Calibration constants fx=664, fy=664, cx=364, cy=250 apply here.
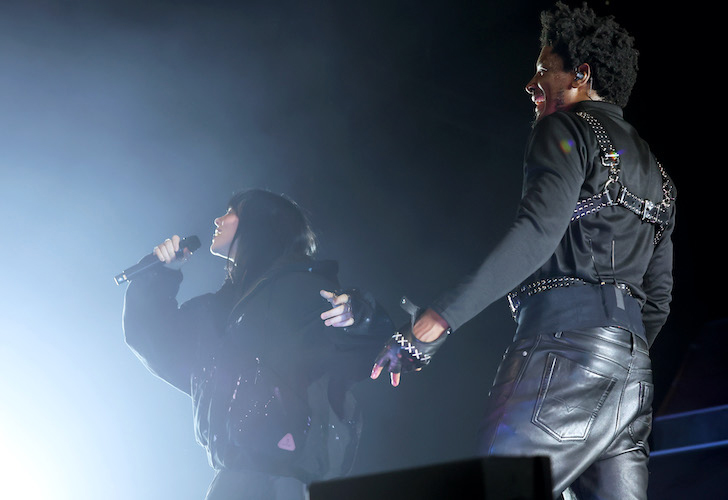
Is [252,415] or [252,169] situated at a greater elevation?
[252,169]

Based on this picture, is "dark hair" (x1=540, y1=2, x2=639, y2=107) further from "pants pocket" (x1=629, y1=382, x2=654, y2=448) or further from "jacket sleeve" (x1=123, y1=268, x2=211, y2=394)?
"jacket sleeve" (x1=123, y1=268, x2=211, y2=394)

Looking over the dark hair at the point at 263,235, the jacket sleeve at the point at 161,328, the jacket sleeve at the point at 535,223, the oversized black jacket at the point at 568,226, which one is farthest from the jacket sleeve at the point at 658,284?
the jacket sleeve at the point at 161,328

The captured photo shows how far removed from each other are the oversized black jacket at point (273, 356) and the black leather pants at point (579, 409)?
3.37 feet

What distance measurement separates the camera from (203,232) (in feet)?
12.6

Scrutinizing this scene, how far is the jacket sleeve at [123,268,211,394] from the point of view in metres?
2.83

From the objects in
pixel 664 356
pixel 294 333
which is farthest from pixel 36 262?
pixel 664 356

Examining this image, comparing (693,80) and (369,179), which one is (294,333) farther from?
(693,80)

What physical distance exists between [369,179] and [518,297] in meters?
2.20

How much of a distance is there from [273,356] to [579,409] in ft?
4.63

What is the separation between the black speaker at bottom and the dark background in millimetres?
2634

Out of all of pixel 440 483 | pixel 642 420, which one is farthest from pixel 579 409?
pixel 440 483

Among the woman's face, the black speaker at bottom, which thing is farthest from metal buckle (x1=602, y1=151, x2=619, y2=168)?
the woman's face

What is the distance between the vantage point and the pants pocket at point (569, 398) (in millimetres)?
1396

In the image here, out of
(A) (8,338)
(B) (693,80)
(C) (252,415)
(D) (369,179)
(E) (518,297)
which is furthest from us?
(D) (369,179)
